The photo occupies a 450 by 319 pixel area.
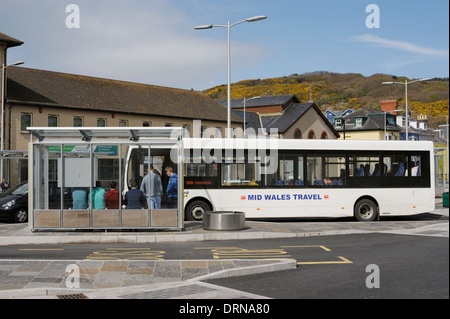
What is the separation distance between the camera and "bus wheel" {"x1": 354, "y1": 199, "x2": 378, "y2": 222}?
18984 mm

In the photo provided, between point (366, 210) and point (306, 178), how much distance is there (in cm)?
252

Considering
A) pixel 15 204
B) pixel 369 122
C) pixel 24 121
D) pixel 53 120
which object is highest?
pixel 369 122

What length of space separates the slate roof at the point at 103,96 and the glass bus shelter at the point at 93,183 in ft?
96.3

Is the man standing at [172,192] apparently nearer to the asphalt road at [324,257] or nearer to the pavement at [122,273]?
the pavement at [122,273]

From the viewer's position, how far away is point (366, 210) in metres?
19.2

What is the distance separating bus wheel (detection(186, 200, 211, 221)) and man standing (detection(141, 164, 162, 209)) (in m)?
2.73

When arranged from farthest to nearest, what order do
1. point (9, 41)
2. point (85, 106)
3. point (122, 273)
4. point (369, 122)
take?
1. point (369, 122)
2. point (85, 106)
3. point (9, 41)
4. point (122, 273)

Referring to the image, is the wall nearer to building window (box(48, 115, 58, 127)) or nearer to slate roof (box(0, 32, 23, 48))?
building window (box(48, 115, 58, 127))

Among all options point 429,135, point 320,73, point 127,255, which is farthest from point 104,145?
point 320,73

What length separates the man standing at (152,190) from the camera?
15445 millimetres
